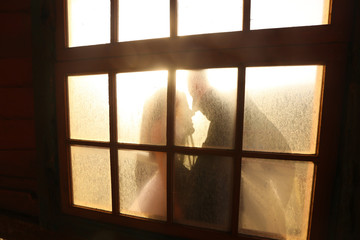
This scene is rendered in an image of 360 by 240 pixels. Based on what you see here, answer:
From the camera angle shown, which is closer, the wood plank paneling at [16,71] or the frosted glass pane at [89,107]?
the frosted glass pane at [89,107]

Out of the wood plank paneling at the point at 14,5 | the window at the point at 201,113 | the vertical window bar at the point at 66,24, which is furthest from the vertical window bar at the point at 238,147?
the wood plank paneling at the point at 14,5

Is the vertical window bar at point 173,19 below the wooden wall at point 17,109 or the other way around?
the other way around

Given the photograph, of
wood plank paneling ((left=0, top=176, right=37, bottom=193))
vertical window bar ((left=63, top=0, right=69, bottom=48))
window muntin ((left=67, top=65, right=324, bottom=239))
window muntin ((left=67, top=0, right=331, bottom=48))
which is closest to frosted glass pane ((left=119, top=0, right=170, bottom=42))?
window muntin ((left=67, top=0, right=331, bottom=48))

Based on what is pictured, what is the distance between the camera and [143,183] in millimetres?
1000

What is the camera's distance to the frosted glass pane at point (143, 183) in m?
0.96

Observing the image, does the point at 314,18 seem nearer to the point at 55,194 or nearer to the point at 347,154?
the point at 347,154

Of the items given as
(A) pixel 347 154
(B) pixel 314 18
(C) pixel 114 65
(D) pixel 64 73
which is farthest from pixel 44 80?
(A) pixel 347 154

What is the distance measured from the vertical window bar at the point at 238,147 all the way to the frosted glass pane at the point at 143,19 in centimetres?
49

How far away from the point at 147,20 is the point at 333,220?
1.40 meters

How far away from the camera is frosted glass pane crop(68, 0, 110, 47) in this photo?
1.00 meters

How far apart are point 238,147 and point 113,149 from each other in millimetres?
732

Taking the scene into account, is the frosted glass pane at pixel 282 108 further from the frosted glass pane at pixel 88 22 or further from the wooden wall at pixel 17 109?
the wooden wall at pixel 17 109

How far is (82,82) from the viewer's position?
41.4 inches

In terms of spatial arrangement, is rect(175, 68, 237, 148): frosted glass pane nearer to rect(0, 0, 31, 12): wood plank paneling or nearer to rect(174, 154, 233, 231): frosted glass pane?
rect(174, 154, 233, 231): frosted glass pane
